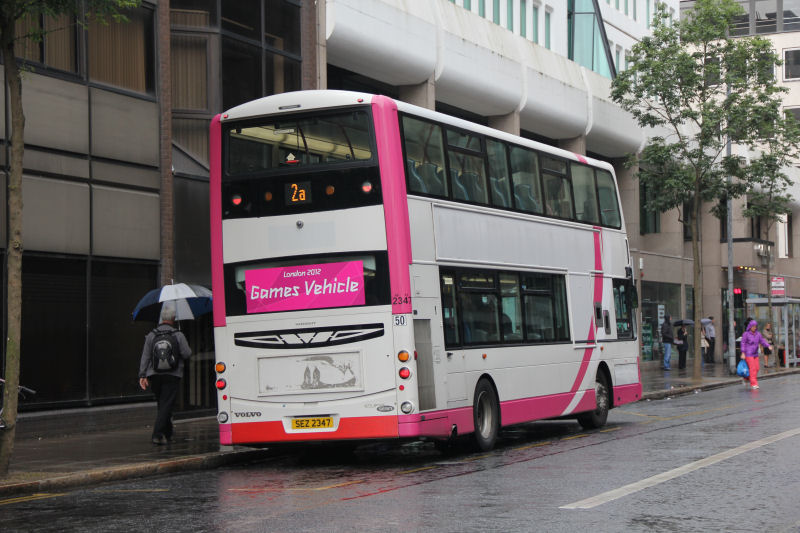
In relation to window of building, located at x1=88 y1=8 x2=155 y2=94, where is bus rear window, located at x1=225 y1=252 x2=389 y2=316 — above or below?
below

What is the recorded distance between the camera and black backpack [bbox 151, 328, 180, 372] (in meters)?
16.5

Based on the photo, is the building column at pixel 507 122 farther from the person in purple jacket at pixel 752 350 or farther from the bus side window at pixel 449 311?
the bus side window at pixel 449 311

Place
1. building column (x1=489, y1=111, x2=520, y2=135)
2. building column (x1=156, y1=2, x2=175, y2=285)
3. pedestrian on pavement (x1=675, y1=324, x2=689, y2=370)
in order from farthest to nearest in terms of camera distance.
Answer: pedestrian on pavement (x1=675, y1=324, x2=689, y2=370) → building column (x1=489, y1=111, x2=520, y2=135) → building column (x1=156, y1=2, x2=175, y2=285)

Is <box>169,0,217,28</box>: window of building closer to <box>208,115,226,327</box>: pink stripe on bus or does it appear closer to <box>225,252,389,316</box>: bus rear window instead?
<box>208,115,226,327</box>: pink stripe on bus

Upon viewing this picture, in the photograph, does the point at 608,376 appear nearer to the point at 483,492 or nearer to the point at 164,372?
the point at 164,372

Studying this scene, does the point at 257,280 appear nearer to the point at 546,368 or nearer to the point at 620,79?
the point at 546,368

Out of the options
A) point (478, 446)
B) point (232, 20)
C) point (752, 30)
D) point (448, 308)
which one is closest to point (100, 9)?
point (448, 308)

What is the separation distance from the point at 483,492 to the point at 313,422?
3.50 metres

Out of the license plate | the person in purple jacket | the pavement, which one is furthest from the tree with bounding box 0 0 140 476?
the person in purple jacket

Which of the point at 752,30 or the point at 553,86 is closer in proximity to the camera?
the point at 553,86

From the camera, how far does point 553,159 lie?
61.1 feet

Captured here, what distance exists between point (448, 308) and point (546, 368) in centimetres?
330

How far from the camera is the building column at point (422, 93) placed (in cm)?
3108

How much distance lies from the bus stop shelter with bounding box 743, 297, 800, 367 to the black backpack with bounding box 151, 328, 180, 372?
33550 millimetres
